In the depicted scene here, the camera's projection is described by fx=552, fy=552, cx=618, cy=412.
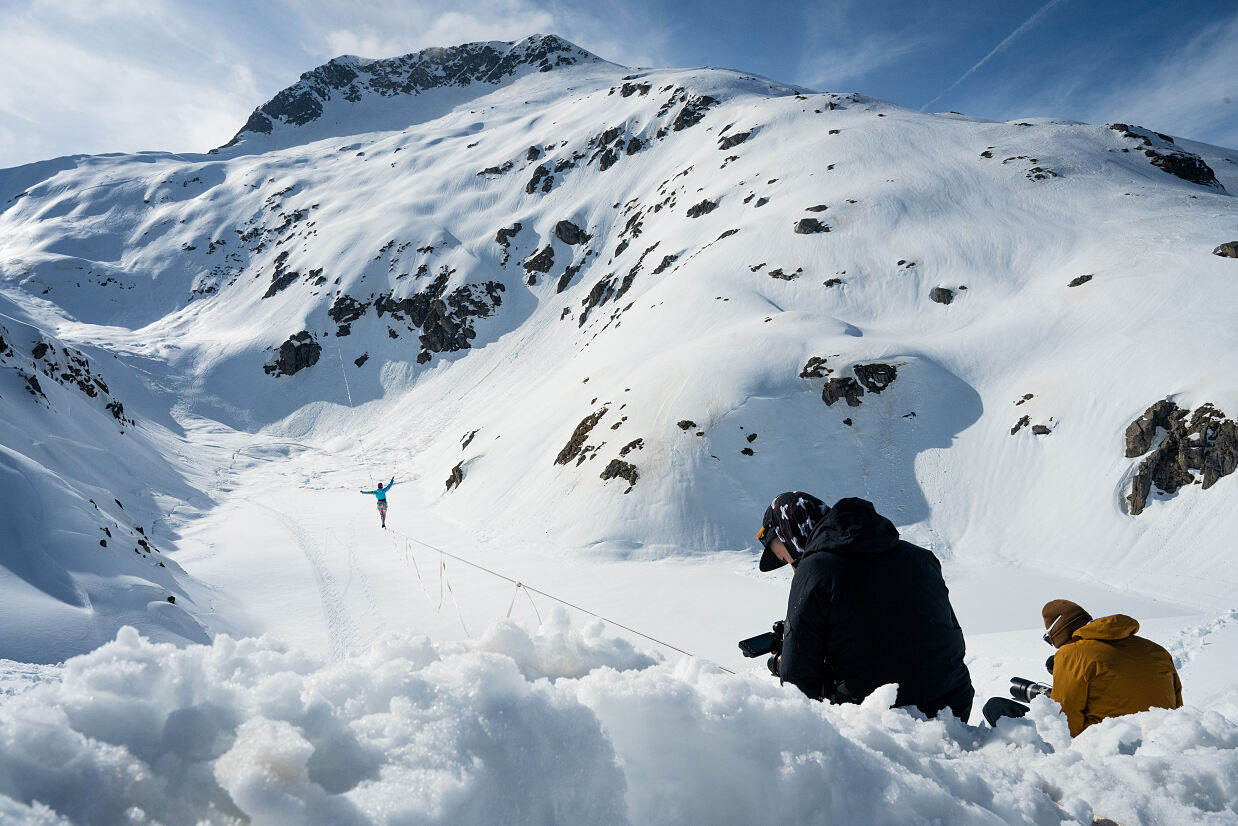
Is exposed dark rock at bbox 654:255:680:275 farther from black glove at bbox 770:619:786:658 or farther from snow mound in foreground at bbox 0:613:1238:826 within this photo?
snow mound in foreground at bbox 0:613:1238:826

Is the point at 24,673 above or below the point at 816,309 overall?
below

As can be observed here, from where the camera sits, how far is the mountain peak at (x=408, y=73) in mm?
139000

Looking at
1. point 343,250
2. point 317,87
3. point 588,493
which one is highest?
point 317,87

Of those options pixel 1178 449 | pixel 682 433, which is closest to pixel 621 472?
pixel 682 433

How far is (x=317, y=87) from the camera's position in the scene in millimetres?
147625

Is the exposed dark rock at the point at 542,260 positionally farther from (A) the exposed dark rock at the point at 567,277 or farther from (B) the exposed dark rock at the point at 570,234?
(A) the exposed dark rock at the point at 567,277

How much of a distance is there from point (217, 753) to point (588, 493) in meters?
16.7

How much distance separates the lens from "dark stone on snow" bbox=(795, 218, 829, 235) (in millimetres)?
33250

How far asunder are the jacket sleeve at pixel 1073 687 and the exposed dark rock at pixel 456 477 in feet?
75.1

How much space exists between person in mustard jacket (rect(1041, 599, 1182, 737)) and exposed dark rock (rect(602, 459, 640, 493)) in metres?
14.5

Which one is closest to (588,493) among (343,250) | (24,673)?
(24,673)

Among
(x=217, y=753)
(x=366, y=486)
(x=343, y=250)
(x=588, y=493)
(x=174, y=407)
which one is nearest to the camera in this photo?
(x=217, y=753)

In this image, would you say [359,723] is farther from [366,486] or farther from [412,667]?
[366,486]

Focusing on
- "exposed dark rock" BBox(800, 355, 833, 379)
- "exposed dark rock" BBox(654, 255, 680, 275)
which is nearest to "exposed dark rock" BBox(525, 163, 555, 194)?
"exposed dark rock" BBox(654, 255, 680, 275)
